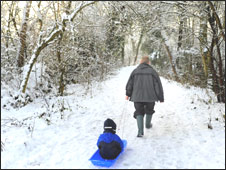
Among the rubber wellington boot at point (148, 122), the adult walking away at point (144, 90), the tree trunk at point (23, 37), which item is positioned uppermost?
the tree trunk at point (23, 37)

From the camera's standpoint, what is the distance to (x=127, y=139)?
501 centimetres

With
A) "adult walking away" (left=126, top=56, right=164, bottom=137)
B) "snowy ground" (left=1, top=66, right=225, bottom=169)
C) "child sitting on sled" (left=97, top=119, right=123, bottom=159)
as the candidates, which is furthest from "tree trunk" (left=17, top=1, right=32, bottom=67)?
"child sitting on sled" (left=97, top=119, right=123, bottom=159)

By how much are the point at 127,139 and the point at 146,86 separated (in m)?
1.37

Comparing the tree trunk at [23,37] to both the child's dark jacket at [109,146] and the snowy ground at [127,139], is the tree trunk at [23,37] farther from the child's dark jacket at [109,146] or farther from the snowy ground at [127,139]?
the child's dark jacket at [109,146]

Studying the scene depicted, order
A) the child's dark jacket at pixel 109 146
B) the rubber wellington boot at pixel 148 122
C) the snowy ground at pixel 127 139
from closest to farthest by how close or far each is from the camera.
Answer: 1. the child's dark jacket at pixel 109 146
2. the snowy ground at pixel 127 139
3. the rubber wellington boot at pixel 148 122

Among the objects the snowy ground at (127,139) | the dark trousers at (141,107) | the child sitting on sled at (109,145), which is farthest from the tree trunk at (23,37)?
the child sitting on sled at (109,145)

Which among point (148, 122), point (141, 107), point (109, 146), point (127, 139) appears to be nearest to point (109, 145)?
point (109, 146)

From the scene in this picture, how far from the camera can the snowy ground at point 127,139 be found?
388 cm

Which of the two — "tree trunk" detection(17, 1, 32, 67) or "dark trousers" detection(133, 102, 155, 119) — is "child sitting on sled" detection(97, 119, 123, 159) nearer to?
"dark trousers" detection(133, 102, 155, 119)

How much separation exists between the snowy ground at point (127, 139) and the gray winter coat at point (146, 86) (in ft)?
3.16

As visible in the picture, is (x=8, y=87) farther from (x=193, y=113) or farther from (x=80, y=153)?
(x=193, y=113)

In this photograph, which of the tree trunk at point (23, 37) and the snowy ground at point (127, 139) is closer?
the snowy ground at point (127, 139)

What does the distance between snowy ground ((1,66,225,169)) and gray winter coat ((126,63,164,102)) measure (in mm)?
963

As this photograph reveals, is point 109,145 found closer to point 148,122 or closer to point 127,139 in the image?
point 127,139
